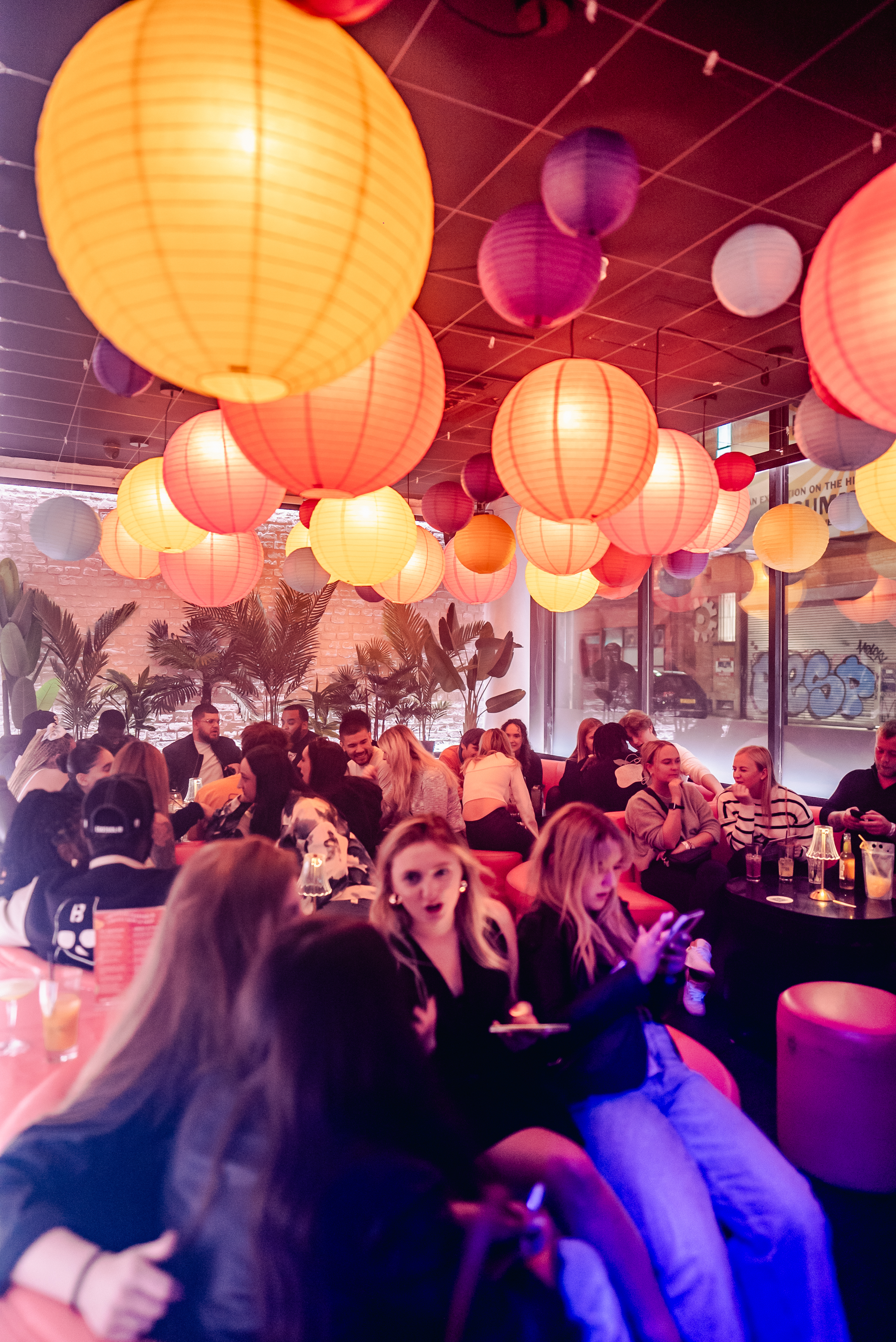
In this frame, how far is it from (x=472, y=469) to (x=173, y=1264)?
345 cm

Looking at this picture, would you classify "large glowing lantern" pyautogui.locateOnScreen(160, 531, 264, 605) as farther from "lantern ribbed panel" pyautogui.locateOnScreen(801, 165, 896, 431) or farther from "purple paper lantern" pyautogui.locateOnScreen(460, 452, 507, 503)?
"lantern ribbed panel" pyautogui.locateOnScreen(801, 165, 896, 431)

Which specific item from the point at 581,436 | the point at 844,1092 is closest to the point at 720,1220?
the point at 844,1092

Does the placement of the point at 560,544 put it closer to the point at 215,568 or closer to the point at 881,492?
the point at 881,492

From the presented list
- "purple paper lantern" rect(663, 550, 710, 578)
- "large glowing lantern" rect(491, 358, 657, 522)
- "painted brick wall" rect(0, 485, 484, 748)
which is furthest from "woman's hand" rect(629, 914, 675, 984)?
"painted brick wall" rect(0, 485, 484, 748)

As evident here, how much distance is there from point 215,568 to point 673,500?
2051 mm

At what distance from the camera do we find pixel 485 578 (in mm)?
5027

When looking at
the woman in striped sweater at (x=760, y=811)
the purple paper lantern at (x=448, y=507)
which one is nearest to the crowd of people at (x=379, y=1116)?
the purple paper lantern at (x=448, y=507)

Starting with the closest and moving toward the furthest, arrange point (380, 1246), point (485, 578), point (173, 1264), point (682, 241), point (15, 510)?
1. point (380, 1246)
2. point (173, 1264)
3. point (682, 241)
4. point (485, 578)
5. point (15, 510)

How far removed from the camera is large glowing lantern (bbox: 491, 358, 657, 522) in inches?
81.4

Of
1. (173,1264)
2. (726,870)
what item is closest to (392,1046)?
(173,1264)

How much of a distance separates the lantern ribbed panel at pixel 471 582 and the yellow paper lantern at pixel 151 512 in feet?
6.70

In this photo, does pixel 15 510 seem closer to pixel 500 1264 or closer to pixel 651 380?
pixel 651 380

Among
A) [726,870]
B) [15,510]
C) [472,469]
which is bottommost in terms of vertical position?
[726,870]

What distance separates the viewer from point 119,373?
2721 millimetres
